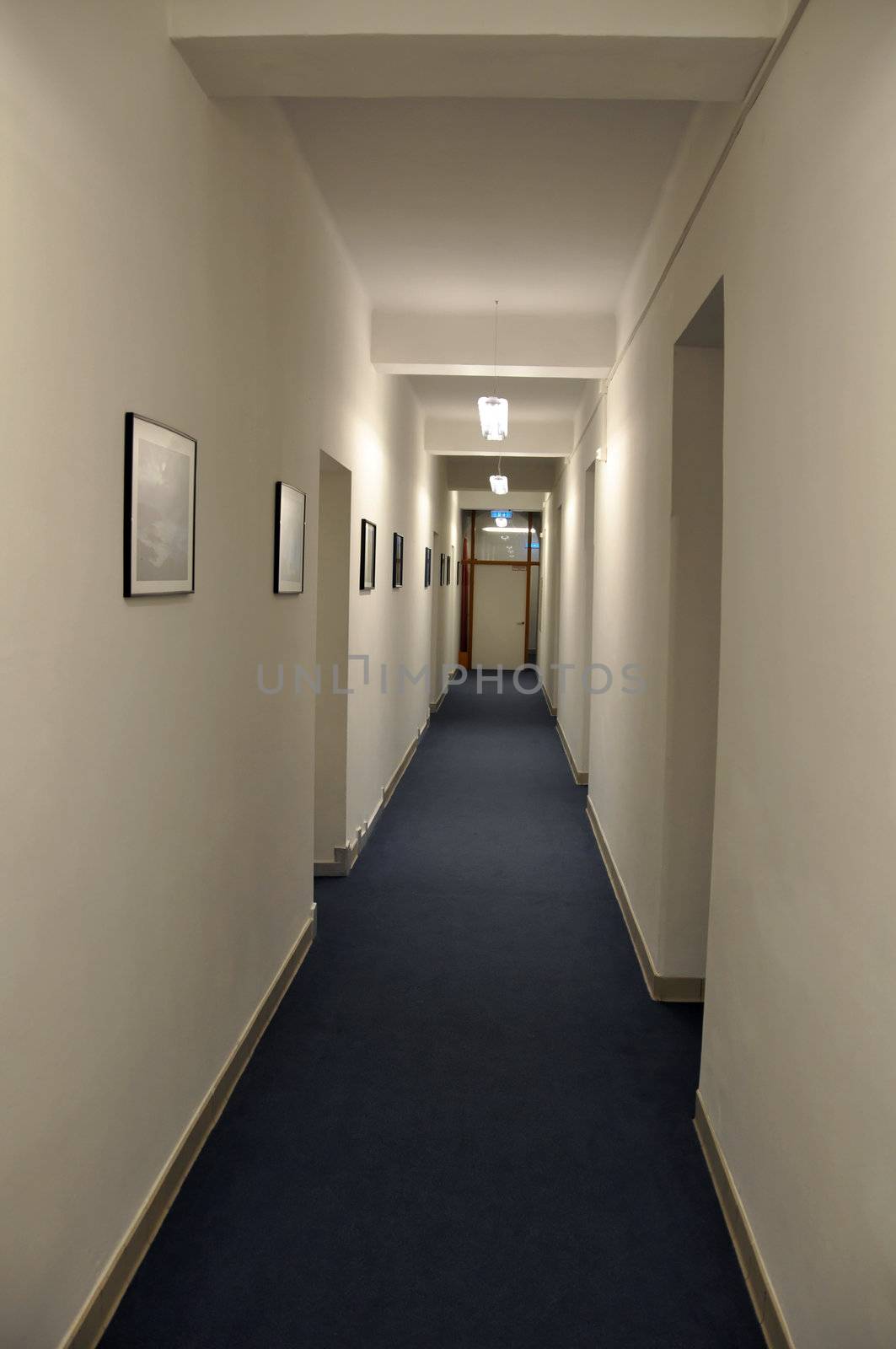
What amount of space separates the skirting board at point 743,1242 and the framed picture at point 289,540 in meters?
2.22

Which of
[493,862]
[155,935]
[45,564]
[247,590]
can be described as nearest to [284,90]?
[247,590]

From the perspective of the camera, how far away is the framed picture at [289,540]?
11.7ft

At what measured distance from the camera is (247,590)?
10.5ft

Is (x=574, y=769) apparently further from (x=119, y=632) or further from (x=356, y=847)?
(x=119, y=632)

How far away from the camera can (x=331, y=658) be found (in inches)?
210

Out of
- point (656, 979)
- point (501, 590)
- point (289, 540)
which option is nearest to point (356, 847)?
point (656, 979)

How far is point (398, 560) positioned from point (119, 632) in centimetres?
556

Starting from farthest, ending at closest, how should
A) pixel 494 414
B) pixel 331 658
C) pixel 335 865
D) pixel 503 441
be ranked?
pixel 503 441 → pixel 494 414 → pixel 335 865 → pixel 331 658

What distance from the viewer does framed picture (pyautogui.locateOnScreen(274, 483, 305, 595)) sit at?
3.55 m

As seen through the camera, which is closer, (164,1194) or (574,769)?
(164,1194)

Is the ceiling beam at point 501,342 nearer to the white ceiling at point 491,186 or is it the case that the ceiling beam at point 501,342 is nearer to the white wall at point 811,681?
the white ceiling at point 491,186

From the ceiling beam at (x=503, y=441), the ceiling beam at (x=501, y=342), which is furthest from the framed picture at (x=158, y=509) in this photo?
the ceiling beam at (x=503, y=441)

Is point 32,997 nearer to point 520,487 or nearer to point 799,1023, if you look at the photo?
point 799,1023

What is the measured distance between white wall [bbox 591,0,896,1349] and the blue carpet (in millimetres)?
275
